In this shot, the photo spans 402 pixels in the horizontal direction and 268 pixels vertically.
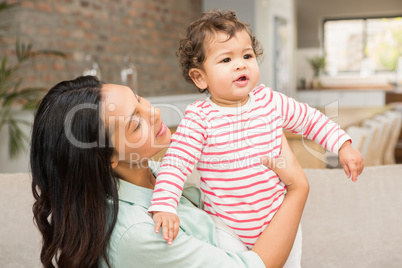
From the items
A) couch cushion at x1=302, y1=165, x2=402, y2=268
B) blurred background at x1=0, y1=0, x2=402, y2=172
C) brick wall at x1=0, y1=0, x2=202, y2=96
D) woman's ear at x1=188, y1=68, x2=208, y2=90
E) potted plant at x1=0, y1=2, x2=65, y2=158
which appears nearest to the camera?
woman's ear at x1=188, y1=68, x2=208, y2=90

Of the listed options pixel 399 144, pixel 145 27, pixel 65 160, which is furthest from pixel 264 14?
pixel 65 160

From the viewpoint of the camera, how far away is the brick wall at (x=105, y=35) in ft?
14.0

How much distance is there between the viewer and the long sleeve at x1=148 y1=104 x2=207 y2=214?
101 centimetres

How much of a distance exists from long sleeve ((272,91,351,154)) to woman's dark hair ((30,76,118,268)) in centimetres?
44

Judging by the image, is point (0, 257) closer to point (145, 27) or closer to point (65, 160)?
point (65, 160)

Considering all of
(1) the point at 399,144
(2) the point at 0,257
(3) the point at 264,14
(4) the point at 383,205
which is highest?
(3) the point at 264,14

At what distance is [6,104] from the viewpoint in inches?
132

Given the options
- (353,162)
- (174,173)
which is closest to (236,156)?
(174,173)

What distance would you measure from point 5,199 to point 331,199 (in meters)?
0.91

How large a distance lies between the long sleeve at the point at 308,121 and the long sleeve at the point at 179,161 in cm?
21

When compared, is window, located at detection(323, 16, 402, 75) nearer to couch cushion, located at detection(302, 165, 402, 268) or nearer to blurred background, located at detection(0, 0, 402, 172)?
blurred background, located at detection(0, 0, 402, 172)

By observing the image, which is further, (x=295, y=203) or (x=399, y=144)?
(x=399, y=144)

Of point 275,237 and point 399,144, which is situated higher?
point 275,237

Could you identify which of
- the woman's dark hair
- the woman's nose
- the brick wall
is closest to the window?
the brick wall
